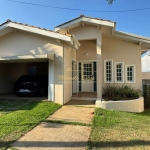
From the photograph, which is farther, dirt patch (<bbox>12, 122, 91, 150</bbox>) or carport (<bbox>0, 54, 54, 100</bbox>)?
carport (<bbox>0, 54, 54, 100</bbox>)

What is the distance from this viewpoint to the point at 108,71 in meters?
12.4

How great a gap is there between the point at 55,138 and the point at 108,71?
921cm

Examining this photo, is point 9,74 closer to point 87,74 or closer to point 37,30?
point 37,30

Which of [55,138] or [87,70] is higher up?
[87,70]

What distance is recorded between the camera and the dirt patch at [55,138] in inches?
150

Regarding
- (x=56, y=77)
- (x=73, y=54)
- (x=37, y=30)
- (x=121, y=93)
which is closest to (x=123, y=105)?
(x=121, y=93)

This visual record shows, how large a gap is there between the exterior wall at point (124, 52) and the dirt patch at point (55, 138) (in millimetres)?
7867

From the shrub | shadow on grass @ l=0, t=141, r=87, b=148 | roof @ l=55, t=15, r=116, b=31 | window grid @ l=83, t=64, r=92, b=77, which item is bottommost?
shadow on grass @ l=0, t=141, r=87, b=148

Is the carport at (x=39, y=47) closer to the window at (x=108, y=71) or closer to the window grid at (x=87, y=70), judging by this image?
the window grid at (x=87, y=70)

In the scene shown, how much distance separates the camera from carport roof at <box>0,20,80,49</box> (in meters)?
8.22

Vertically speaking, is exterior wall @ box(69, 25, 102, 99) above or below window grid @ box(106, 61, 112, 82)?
above

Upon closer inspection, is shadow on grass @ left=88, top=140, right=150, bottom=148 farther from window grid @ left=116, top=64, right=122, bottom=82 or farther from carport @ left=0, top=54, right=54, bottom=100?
carport @ left=0, top=54, right=54, bottom=100

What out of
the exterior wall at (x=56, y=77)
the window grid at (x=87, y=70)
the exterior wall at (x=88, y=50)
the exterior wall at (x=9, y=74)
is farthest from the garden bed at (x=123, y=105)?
the exterior wall at (x=9, y=74)

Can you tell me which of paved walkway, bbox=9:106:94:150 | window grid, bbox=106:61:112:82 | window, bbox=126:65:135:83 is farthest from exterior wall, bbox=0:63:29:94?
window, bbox=126:65:135:83
